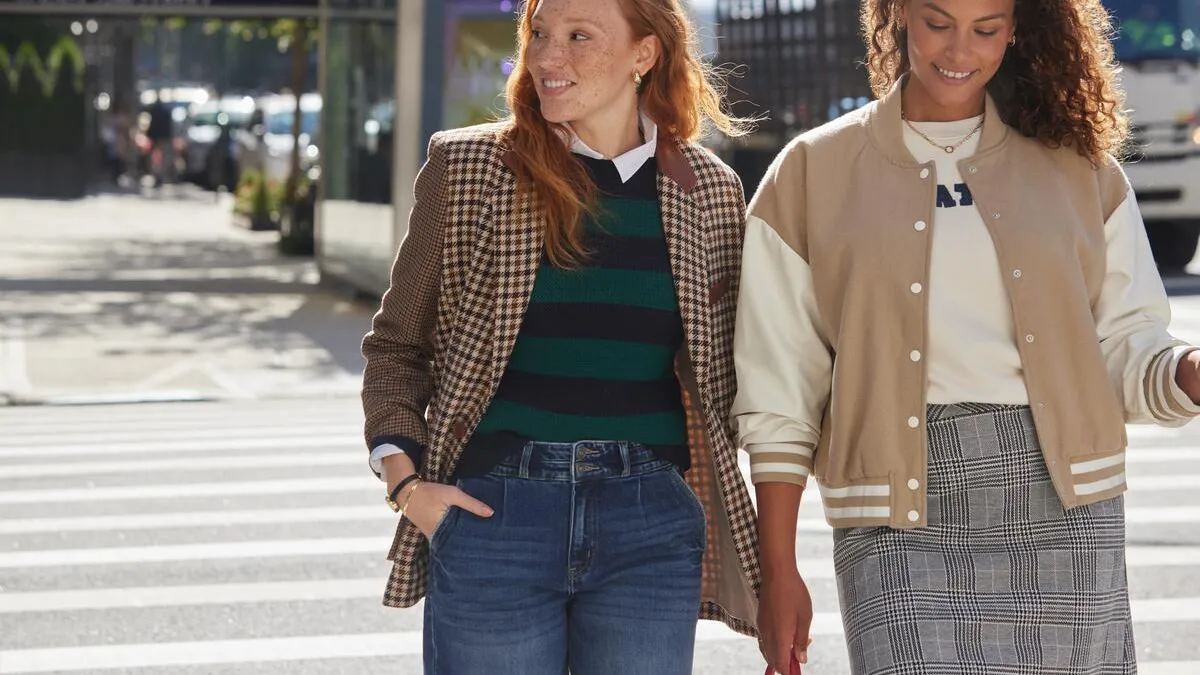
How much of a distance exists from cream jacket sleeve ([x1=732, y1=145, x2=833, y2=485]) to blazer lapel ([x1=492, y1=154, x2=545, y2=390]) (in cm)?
39

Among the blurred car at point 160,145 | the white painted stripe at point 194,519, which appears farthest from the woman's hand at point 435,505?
the blurred car at point 160,145

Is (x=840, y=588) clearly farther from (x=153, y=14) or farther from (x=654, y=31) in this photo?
(x=153, y=14)

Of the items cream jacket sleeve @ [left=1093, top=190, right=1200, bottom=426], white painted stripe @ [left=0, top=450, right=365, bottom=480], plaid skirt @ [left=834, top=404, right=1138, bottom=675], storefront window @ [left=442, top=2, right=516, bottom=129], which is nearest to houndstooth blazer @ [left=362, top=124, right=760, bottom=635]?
plaid skirt @ [left=834, top=404, right=1138, bottom=675]

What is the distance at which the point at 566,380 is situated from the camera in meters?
3.27

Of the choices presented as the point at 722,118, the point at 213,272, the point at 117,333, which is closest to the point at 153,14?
the point at 213,272

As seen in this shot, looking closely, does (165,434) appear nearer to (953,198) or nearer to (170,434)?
(170,434)

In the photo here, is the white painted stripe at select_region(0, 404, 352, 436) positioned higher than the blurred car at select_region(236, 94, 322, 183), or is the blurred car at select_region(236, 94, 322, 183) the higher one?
the white painted stripe at select_region(0, 404, 352, 436)

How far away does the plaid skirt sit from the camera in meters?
3.29

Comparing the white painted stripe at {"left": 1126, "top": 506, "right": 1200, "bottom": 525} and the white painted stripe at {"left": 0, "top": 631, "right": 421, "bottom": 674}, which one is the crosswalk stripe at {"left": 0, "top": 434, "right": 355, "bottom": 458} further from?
the white painted stripe at {"left": 1126, "top": 506, "right": 1200, "bottom": 525}

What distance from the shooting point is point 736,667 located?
246 inches

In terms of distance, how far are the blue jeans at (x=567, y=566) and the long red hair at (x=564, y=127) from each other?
36 centimetres

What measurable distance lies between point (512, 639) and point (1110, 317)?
3.78ft

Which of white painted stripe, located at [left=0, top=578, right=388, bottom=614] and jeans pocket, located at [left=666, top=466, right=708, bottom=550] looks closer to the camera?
jeans pocket, located at [left=666, top=466, right=708, bottom=550]

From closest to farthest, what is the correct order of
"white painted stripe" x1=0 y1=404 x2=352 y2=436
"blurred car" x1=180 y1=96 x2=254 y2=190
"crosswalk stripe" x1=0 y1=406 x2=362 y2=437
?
1. "crosswalk stripe" x1=0 y1=406 x2=362 y2=437
2. "white painted stripe" x1=0 y1=404 x2=352 y2=436
3. "blurred car" x1=180 y1=96 x2=254 y2=190
